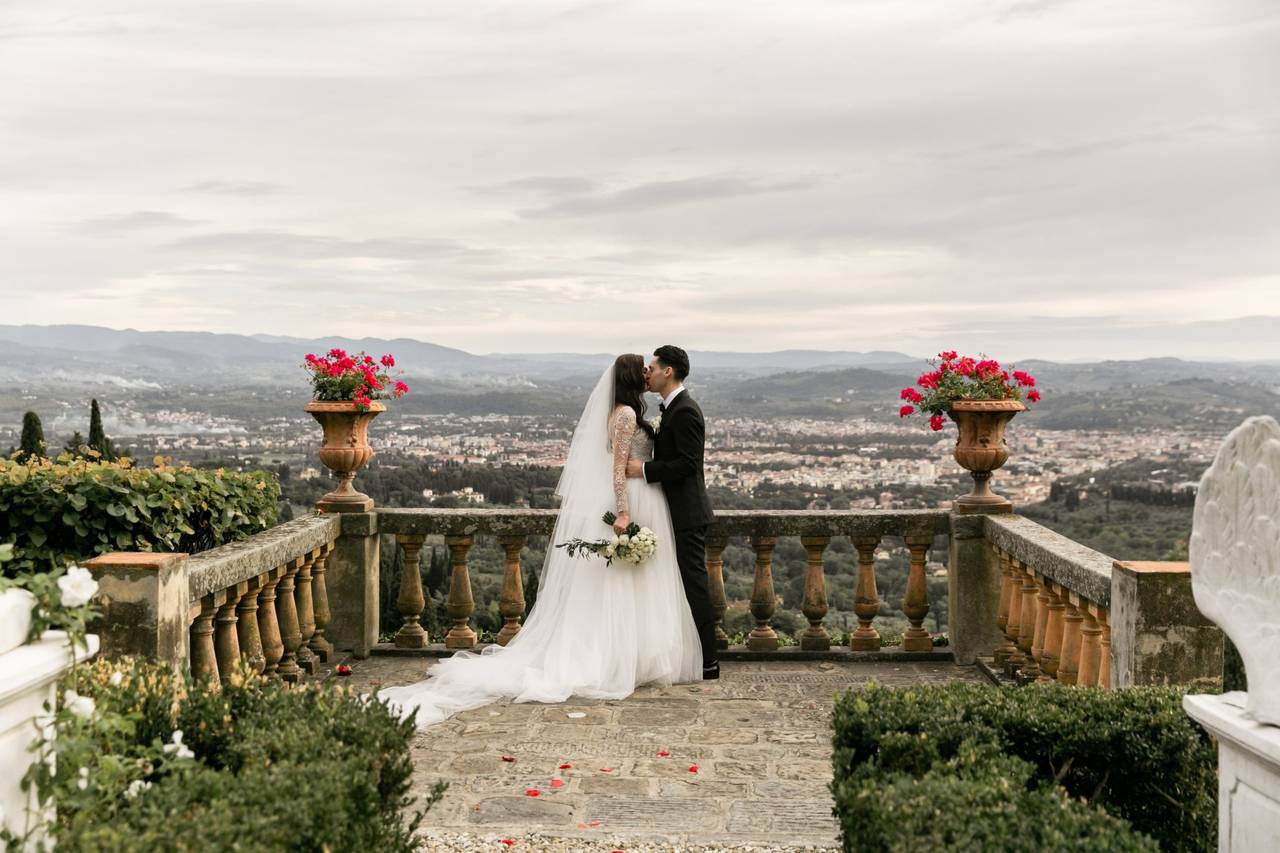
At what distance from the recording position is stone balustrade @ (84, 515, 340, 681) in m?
4.82

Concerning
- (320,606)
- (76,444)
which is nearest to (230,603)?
(320,606)

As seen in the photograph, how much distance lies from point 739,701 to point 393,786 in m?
3.75

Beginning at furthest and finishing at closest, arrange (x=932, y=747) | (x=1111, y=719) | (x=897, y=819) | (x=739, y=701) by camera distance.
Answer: (x=739, y=701) → (x=1111, y=719) → (x=932, y=747) → (x=897, y=819)

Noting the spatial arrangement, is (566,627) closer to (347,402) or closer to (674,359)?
(674,359)

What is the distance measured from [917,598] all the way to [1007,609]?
0.74 meters

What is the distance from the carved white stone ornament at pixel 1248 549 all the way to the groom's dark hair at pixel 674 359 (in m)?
4.47

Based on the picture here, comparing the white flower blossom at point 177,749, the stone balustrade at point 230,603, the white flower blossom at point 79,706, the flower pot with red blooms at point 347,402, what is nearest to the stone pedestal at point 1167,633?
the stone balustrade at point 230,603

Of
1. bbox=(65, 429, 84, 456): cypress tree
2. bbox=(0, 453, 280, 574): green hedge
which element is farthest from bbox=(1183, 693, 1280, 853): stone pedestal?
bbox=(65, 429, 84, 456): cypress tree

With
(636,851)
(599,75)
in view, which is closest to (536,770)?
(636,851)

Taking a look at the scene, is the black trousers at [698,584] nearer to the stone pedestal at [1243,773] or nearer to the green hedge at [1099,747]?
the green hedge at [1099,747]

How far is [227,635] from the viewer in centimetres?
598

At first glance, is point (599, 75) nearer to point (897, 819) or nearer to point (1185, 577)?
point (1185, 577)

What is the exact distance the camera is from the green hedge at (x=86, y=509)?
219 inches

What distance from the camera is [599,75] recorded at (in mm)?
9953
